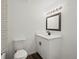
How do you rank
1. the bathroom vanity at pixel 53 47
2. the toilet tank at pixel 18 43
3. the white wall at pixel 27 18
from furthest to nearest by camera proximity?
the white wall at pixel 27 18, the toilet tank at pixel 18 43, the bathroom vanity at pixel 53 47

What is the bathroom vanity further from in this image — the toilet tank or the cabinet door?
the toilet tank

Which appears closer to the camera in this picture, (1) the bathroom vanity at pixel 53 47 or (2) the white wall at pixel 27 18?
(1) the bathroom vanity at pixel 53 47

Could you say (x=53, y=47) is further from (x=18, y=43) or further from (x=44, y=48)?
(x=18, y=43)

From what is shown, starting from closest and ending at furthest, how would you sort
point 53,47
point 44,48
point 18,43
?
point 53,47, point 44,48, point 18,43

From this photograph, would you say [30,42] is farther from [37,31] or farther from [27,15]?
[27,15]

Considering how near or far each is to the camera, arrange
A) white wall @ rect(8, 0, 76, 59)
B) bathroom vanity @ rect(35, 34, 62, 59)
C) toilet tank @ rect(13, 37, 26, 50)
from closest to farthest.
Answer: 1. bathroom vanity @ rect(35, 34, 62, 59)
2. toilet tank @ rect(13, 37, 26, 50)
3. white wall @ rect(8, 0, 76, 59)

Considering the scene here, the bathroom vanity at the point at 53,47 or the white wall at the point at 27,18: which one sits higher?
the white wall at the point at 27,18

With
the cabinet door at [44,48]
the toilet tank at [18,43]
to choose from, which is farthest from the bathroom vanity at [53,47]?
the toilet tank at [18,43]

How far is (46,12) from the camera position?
3.15 meters

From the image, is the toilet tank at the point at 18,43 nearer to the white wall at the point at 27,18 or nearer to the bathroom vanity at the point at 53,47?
the white wall at the point at 27,18

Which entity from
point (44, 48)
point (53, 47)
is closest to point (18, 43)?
point (44, 48)

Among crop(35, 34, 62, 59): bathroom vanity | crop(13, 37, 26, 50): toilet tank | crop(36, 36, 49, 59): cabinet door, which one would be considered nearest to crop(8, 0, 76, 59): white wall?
crop(13, 37, 26, 50): toilet tank

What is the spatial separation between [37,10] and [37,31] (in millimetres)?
980

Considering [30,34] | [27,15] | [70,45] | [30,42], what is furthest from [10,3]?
[70,45]
